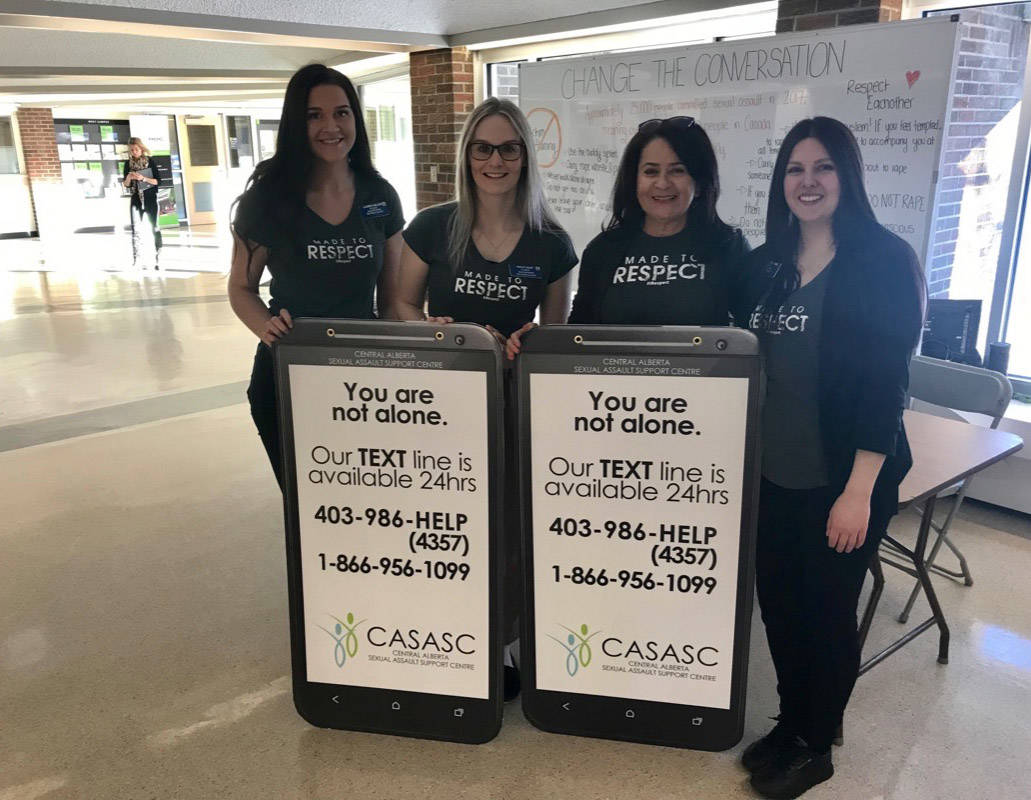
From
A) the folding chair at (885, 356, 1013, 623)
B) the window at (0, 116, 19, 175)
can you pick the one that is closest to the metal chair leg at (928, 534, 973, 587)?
the folding chair at (885, 356, 1013, 623)

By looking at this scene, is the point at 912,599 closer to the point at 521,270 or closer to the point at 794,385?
the point at 794,385

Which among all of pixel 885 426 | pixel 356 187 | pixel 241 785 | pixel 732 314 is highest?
pixel 356 187

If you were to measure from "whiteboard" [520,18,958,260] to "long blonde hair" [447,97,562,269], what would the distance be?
174 centimetres

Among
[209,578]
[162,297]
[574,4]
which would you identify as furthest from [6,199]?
[209,578]

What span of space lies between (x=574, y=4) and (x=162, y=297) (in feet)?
19.4

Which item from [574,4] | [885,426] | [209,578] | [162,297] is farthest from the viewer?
[162,297]

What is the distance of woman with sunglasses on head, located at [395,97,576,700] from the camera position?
2.10 m

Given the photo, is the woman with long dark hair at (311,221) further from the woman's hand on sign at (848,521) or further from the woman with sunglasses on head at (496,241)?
the woman's hand on sign at (848,521)

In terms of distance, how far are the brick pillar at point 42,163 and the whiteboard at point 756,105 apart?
43.1 ft

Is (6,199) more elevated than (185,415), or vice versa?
(6,199)

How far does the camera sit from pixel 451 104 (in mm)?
6195

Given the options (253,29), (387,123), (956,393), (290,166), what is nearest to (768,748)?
(956,393)

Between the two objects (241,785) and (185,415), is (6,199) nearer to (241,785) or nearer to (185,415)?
(185,415)

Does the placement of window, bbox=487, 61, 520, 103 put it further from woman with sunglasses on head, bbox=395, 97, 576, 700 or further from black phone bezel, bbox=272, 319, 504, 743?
black phone bezel, bbox=272, 319, 504, 743
